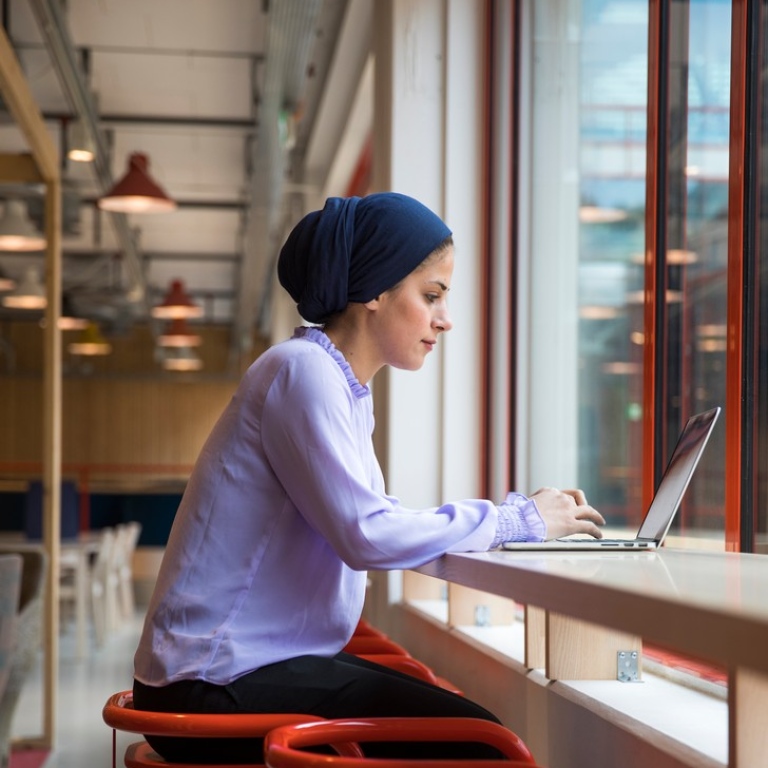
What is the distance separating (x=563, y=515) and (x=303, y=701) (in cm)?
46

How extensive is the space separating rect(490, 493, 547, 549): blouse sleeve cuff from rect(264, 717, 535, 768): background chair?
0.30 meters

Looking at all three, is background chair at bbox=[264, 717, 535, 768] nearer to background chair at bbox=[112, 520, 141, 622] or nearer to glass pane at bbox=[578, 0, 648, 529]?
glass pane at bbox=[578, 0, 648, 529]

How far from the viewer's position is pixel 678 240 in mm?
2346

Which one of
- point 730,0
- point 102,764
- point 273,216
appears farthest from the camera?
point 273,216

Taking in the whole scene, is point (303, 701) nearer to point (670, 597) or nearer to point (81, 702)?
point (670, 597)

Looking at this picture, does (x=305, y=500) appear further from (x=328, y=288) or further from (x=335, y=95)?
(x=335, y=95)

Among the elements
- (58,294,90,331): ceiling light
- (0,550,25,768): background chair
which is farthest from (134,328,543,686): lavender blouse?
(58,294,90,331): ceiling light

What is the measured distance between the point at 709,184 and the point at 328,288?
848 millimetres

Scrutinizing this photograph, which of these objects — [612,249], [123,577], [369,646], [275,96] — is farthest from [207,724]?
[123,577]

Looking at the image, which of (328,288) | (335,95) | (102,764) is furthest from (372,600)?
(335,95)

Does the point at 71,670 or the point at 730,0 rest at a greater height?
the point at 730,0

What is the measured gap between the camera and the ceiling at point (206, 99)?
6020mm

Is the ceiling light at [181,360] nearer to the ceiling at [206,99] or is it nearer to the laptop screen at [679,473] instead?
the ceiling at [206,99]

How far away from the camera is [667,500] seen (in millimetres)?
1779
